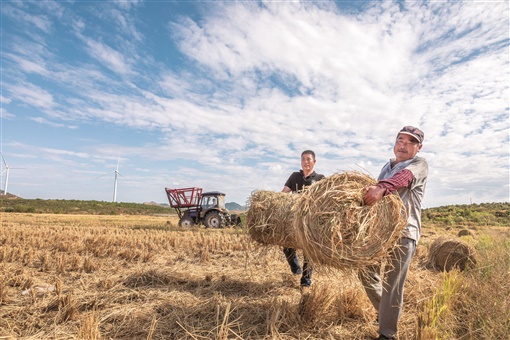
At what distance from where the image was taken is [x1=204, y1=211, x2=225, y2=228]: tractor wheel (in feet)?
56.2

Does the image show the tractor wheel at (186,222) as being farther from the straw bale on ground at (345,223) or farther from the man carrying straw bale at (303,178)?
the straw bale on ground at (345,223)

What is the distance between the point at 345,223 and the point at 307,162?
2.41 meters

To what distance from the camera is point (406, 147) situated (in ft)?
11.3

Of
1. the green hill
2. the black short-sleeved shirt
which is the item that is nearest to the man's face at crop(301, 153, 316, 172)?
the black short-sleeved shirt

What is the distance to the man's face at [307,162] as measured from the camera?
5.30 m

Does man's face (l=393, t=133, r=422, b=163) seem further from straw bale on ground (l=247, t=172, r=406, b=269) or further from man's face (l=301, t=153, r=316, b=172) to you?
man's face (l=301, t=153, r=316, b=172)

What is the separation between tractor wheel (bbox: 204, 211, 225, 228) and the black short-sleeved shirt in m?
12.0

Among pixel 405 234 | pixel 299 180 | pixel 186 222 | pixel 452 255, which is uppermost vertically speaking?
pixel 299 180

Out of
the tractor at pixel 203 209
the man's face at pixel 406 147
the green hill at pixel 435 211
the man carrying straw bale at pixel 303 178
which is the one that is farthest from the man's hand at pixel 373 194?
the green hill at pixel 435 211

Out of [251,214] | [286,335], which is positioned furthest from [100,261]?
[286,335]

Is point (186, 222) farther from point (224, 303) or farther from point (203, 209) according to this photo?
point (224, 303)

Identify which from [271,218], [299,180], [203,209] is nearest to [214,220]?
[203,209]

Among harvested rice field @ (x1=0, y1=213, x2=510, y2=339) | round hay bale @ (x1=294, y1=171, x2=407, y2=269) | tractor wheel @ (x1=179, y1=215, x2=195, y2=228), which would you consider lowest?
harvested rice field @ (x1=0, y1=213, x2=510, y2=339)

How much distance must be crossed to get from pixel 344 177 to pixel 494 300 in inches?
98.6
